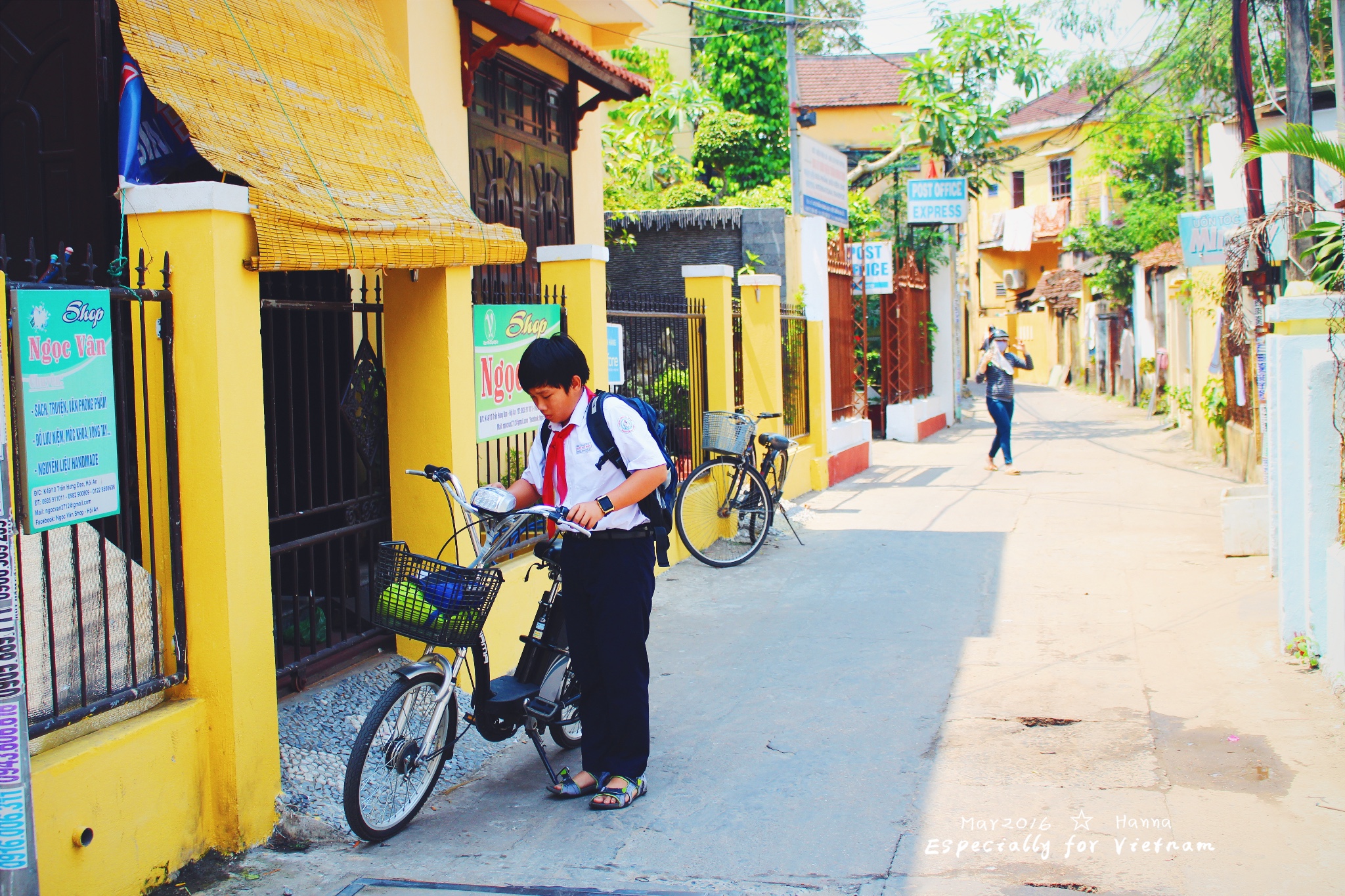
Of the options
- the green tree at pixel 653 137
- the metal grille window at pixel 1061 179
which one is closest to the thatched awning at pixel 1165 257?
the green tree at pixel 653 137

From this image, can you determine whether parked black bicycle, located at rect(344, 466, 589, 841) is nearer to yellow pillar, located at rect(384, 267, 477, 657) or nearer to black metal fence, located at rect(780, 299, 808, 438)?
yellow pillar, located at rect(384, 267, 477, 657)

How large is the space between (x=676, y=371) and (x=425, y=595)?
6.19 metres

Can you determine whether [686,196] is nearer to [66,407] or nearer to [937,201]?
[937,201]

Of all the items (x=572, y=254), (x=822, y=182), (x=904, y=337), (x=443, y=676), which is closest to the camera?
(x=443, y=676)

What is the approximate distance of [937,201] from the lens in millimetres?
18391

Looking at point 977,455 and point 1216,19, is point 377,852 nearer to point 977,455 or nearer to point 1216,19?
point 977,455

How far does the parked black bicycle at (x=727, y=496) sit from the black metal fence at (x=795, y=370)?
2.91 m

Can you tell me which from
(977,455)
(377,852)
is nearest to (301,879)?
(377,852)

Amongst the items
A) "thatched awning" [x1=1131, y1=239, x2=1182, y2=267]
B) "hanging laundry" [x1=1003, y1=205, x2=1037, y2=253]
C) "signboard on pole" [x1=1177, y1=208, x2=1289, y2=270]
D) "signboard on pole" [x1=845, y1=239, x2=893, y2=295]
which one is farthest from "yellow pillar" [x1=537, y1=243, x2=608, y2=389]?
"hanging laundry" [x1=1003, y1=205, x2=1037, y2=253]

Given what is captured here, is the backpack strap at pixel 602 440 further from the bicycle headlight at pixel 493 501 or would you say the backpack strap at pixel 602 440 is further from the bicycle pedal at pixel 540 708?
the bicycle pedal at pixel 540 708

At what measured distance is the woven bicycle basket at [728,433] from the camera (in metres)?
9.23

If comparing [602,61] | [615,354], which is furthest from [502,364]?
[602,61]

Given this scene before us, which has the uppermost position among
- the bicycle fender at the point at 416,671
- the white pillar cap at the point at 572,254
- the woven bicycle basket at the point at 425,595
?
the white pillar cap at the point at 572,254

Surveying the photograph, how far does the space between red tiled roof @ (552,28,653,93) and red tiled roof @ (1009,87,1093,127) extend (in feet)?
108
